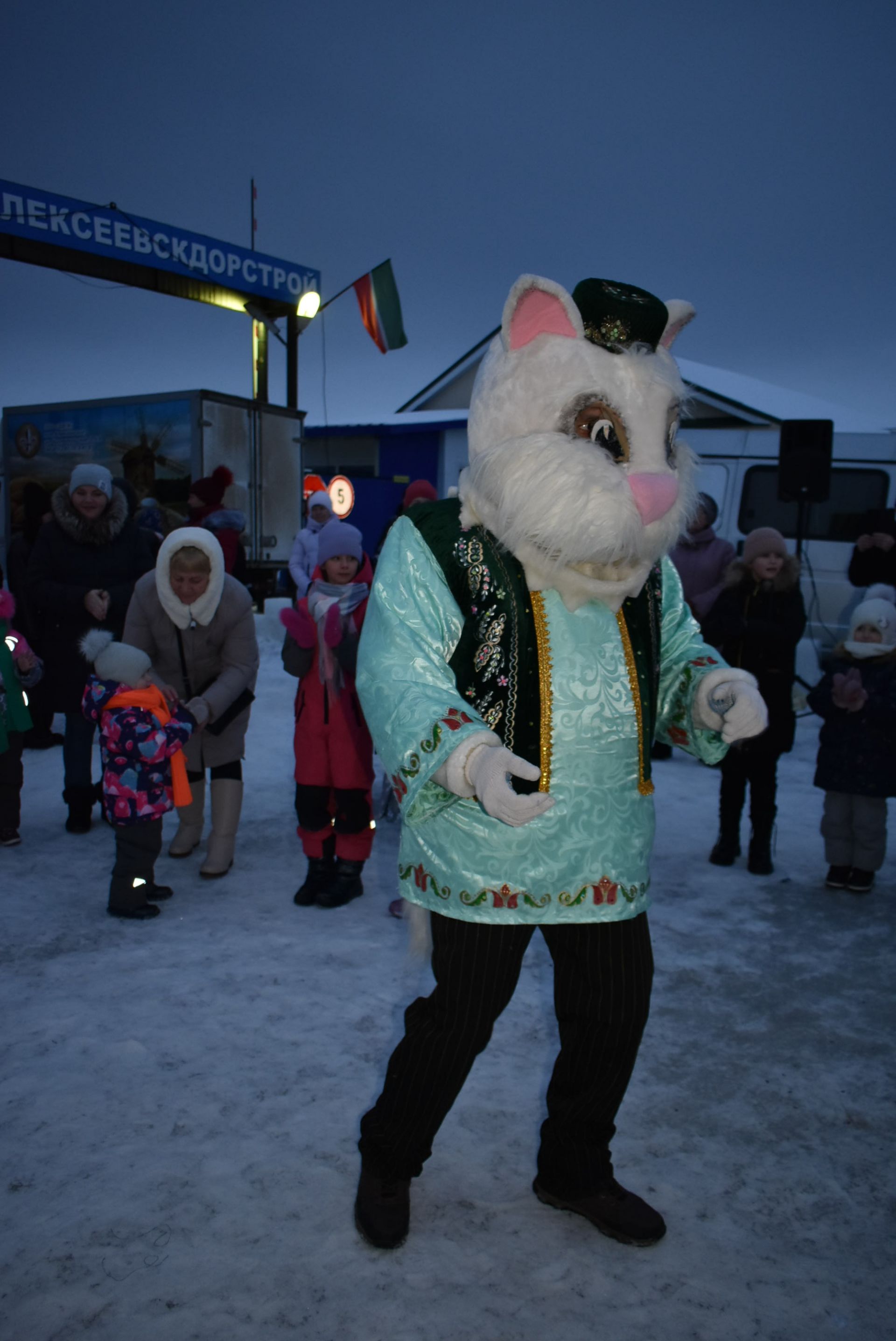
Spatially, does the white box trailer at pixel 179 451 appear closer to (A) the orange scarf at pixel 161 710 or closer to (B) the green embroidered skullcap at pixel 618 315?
(A) the orange scarf at pixel 161 710

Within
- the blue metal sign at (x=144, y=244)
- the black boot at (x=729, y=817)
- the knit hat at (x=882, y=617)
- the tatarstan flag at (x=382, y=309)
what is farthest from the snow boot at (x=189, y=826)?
the tatarstan flag at (x=382, y=309)

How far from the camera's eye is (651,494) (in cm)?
193

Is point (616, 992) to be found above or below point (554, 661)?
below

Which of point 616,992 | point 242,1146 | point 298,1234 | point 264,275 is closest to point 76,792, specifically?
point 242,1146

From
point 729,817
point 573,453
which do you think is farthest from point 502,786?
point 729,817

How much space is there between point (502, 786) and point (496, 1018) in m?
0.76

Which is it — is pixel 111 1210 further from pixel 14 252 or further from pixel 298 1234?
pixel 14 252

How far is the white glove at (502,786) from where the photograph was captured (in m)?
1.63

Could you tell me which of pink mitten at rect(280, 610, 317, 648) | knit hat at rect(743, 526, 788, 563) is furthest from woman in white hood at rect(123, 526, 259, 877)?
knit hat at rect(743, 526, 788, 563)

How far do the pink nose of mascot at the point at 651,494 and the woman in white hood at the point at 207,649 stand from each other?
2936 mm

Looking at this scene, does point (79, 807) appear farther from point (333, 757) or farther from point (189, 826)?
point (333, 757)

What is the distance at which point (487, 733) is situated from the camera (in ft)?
5.80

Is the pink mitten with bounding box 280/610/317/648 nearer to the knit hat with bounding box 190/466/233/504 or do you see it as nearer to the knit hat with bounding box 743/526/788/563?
the knit hat with bounding box 743/526/788/563

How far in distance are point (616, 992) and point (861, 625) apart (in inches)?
135
